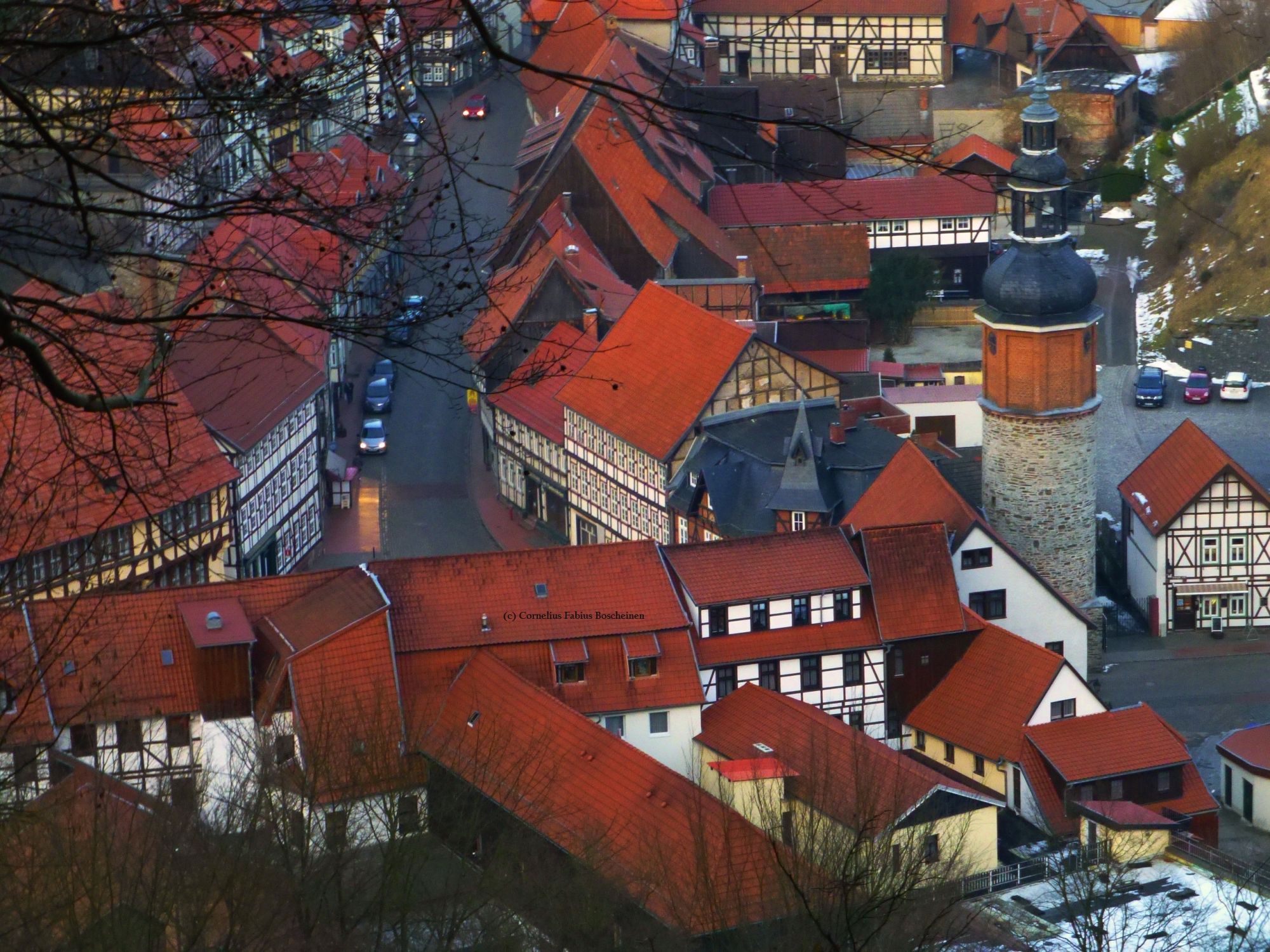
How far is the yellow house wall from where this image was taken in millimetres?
42781

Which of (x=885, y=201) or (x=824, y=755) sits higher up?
(x=824, y=755)

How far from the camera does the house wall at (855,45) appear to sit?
97875mm

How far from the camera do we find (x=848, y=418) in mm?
56156

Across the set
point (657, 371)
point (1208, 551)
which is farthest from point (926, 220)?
point (1208, 551)

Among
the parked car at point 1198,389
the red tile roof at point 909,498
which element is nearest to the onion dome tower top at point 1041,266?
the red tile roof at point 909,498

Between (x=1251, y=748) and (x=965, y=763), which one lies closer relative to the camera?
(x=965, y=763)

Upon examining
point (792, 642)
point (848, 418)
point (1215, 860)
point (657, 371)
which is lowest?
point (1215, 860)

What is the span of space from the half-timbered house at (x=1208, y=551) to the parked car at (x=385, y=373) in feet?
79.9

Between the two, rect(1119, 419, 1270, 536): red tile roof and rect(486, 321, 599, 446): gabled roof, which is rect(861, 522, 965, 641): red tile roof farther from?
rect(486, 321, 599, 446): gabled roof

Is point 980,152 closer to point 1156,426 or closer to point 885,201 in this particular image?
point 885,201

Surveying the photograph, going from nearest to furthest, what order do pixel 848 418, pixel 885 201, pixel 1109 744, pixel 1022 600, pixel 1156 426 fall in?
pixel 1109 744
pixel 1022 600
pixel 848 418
pixel 1156 426
pixel 885 201

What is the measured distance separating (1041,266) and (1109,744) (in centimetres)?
990

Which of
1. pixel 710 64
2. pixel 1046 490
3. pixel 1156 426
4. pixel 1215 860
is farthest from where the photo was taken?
pixel 710 64

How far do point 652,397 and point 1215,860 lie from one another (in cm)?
2103
